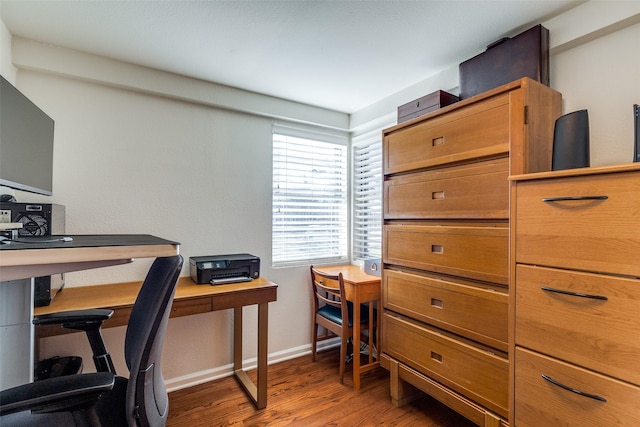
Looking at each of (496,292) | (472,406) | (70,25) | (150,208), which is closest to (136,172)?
(150,208)

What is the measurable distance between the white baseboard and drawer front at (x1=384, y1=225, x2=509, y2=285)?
137 cm

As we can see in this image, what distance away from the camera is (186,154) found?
2.41 metres

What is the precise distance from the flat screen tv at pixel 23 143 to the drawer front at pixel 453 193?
6.15ft

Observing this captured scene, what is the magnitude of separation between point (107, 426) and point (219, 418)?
113 cm

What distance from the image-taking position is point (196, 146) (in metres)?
2.45

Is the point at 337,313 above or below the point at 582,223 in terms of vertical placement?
below

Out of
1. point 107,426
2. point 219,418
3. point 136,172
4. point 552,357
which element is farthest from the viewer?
point 136,172

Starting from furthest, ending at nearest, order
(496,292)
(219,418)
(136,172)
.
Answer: (136,172) → (219,418) → (496,292)

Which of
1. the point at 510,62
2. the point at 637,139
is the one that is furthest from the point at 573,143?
the point at 510,62

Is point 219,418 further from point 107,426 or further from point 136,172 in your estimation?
point 136,172

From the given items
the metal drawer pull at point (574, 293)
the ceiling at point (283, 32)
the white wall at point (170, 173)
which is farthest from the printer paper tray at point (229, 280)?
the metal drawer pull at point (574, 293)

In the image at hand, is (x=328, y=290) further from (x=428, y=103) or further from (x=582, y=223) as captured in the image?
(x=582, y=223)

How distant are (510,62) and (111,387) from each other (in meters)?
2.27

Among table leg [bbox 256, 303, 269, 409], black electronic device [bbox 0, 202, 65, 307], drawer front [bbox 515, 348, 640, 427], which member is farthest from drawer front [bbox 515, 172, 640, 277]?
black electronic device [bbox 0, 202, 65, 307]
